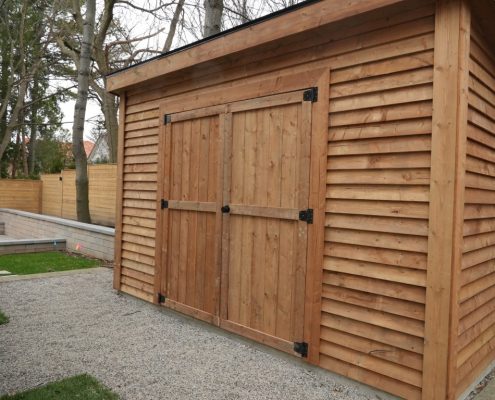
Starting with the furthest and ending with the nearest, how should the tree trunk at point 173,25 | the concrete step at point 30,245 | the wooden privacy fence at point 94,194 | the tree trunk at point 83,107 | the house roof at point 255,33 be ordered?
the wooden privacy fence at point 94,194, the tree trunk at point 173,25, the tree trunk at point 83,107, the concrete step at point 30,245, the house roof at point 255,33

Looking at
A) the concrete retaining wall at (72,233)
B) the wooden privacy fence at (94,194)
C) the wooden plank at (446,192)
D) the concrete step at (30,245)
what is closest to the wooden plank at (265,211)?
→ the wooden plank at (446,192)

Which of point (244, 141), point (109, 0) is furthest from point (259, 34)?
point (109, 0)

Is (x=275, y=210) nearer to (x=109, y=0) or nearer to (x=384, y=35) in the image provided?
(x=384, y=35)

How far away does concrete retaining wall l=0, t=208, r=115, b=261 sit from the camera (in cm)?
729

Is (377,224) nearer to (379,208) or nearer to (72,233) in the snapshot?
(379,208)

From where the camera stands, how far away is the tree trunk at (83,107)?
902cm

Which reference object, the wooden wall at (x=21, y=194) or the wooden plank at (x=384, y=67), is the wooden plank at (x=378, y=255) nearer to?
the wooden plank at (x=384, y=67)

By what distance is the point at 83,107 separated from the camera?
30.2 feet

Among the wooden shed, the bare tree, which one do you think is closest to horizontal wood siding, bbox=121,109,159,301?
the wooden shed

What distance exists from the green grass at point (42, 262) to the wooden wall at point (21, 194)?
25.8 ft

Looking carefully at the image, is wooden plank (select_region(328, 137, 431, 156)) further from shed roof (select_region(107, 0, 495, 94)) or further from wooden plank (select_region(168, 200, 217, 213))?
wooden plank (select_region(168, 200, 217, 213))

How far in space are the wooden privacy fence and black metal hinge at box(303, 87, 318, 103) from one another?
8143 mm

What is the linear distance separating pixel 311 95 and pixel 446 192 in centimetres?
118

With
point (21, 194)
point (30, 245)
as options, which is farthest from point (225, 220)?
point (21, 194)
